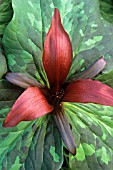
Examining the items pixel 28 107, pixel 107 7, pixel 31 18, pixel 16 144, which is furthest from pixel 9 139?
pixel 107 7

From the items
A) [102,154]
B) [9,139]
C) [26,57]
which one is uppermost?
[26,57]

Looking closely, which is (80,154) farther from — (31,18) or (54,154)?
(31,18)

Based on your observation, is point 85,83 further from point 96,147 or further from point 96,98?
point 96,147

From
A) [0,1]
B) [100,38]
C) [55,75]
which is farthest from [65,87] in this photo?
[0,1]

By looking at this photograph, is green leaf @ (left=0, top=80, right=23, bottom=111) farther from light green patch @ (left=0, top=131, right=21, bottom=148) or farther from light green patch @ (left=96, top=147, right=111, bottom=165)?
light green patch @ (left=96, top=147, right=111, bottom=165)

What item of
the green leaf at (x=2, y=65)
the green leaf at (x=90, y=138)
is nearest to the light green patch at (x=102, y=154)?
the green leaf at (x=90, y=138)

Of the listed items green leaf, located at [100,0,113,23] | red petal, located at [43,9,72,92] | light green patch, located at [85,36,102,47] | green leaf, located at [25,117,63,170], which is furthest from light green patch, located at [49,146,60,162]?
green leaf, located at [100,0,113,23]

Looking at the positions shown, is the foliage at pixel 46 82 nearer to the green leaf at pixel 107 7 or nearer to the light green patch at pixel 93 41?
the light green patch at pixel 93 41
